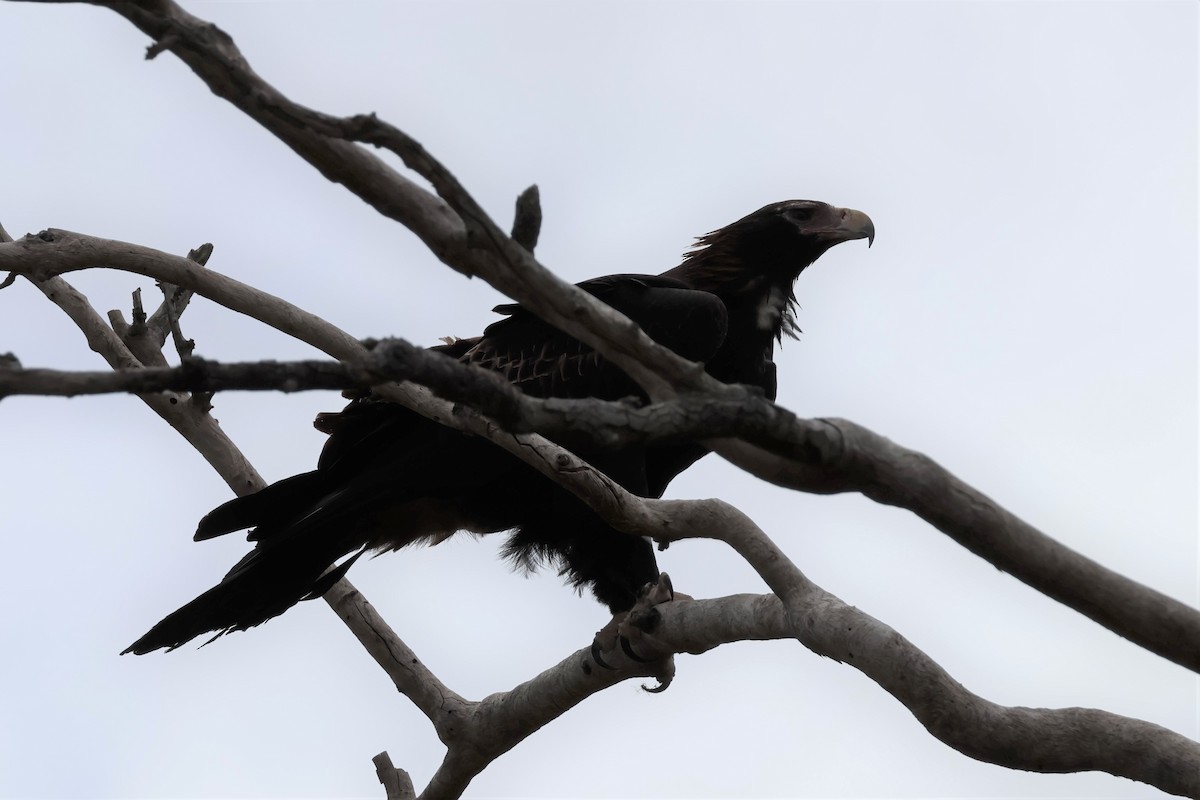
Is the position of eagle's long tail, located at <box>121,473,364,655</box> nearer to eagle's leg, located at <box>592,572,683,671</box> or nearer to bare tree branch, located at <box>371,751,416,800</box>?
bare tree branch, located at <box>371,751,416,800</box>

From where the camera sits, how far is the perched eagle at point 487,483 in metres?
5.11

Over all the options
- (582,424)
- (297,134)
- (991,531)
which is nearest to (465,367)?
(582,424)

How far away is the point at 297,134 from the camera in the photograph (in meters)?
2.63

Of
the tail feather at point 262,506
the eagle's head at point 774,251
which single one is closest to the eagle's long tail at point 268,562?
the tail feather at point 262,506

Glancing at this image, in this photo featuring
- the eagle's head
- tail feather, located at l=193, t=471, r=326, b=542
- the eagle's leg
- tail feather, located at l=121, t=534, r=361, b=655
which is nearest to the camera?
the eagle's leg

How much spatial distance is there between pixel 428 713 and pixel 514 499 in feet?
3.28

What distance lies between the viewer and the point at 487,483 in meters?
5.37

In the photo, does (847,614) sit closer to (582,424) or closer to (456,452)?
(582,424)

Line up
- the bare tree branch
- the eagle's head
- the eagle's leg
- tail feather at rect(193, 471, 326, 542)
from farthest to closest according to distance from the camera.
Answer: the eagle's head, the bare tree branch, tail feather at rect(193, 471, 326, 542), the eagle's leg

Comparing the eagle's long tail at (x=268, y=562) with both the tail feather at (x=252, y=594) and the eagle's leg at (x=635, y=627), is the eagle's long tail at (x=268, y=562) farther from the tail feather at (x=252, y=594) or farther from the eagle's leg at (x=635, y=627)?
the eagle's leg at (x=635, y=627)

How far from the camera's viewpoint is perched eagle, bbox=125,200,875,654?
5.11m

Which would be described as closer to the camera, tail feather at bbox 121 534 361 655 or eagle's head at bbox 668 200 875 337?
tail feather at bbox 121 534 361 655

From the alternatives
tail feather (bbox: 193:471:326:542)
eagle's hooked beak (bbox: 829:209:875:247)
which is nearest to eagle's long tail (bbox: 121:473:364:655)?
tail feather (bbox: 193:471:326:542)

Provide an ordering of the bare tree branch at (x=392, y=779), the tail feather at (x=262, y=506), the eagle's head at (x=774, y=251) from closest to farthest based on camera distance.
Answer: the tail feather at (x=262, y=506), the bare tree branch at (x=392, y=779), the eagle's head at (x=774, y=251)
